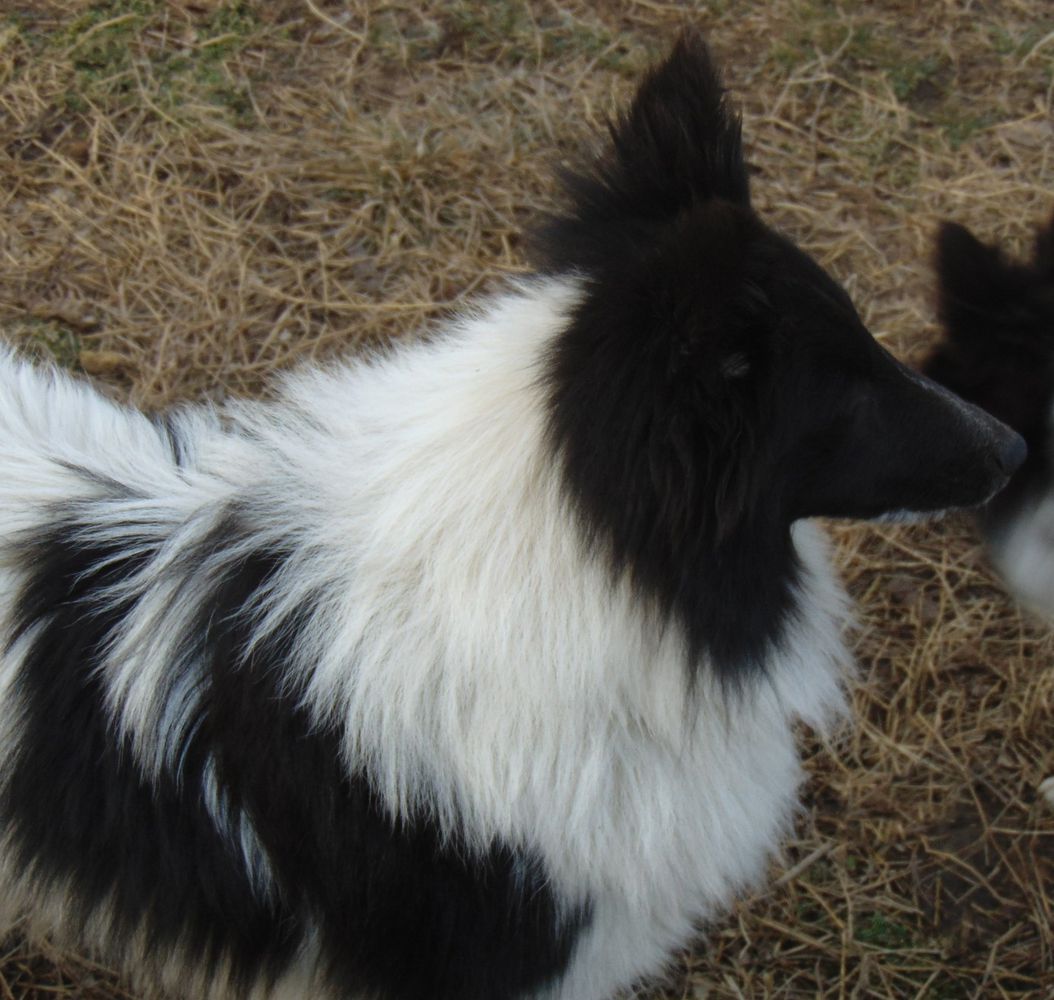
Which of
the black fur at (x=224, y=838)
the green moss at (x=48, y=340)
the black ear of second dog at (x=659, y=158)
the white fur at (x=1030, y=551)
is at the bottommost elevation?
the white fur at (x=1030, y=551)

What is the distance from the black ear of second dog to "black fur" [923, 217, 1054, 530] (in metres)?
0.94

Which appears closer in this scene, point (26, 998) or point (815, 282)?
point (815, 282)

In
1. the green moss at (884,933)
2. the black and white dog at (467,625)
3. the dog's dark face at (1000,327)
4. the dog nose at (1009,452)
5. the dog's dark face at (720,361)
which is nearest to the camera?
the dog's dark face at (720,361)

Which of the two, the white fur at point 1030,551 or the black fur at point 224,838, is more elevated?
the black fur at point 224,838

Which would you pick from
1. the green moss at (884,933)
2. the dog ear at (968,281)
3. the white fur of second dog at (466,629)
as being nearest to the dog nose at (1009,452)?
the white fur of second dog at (466,629)

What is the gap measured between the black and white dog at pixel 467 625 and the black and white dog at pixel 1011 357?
466 mm

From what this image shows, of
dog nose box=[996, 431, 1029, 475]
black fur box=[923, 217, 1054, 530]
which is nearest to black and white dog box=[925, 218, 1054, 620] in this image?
black fur box=[923, 217, 1054, 530]

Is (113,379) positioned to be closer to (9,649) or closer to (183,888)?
(9,649)

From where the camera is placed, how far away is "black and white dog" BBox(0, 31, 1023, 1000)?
1.80 m

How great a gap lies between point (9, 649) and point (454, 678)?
2.68 feet

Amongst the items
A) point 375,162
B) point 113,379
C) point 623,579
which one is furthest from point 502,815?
point 375,162

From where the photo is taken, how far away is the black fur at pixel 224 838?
1959 mm

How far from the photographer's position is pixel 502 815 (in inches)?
76.5

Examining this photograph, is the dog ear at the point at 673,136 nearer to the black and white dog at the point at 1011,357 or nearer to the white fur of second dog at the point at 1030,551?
the black and white dog at the point at 1011,357
